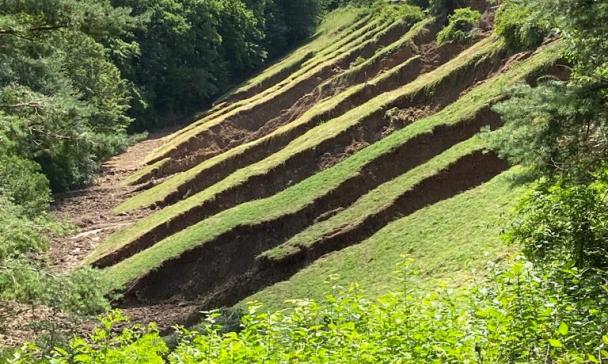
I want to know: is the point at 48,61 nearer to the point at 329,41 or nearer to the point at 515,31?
the point at 515,31

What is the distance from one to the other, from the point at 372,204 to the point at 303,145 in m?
9.31

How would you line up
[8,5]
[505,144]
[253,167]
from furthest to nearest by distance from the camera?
[253,167]
[8,5]
[505,144]

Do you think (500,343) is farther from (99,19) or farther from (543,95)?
(99,19)

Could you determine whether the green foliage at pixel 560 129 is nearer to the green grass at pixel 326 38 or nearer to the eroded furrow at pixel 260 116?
the eroded furrow at pixel 260 116

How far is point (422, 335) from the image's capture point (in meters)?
6.47

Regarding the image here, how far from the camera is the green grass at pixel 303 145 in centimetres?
3111

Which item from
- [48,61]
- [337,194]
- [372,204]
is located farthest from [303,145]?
[48,61]

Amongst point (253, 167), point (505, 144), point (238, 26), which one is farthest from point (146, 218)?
point (238, 26)

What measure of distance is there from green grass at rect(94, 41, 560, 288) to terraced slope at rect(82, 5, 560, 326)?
0.09 meters

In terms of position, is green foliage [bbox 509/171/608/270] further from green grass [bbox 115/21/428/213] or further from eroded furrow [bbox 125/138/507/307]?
green grass [bbox 115/21/428/213]

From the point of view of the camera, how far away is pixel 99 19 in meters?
13.0

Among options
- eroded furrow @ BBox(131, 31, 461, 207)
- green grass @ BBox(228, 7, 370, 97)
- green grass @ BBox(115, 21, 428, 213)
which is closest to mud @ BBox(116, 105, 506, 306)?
eroded furrow @ BBox(131, 31, 461, 207)

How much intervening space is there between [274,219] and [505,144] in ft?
51.6

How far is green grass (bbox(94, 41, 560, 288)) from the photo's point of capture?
25.8 metres
